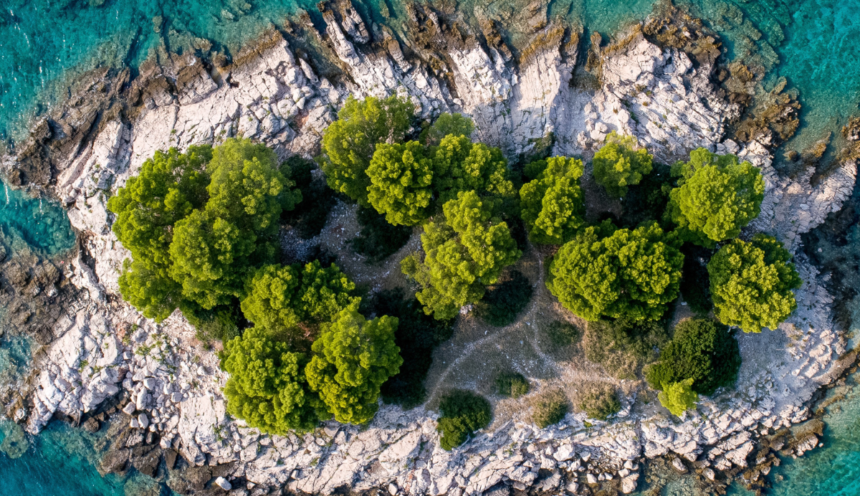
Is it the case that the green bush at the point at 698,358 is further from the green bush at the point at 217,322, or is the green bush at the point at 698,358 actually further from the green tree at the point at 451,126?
the green bush at the point at 217,322

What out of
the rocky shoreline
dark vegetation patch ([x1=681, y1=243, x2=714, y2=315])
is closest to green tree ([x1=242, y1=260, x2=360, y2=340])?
the rocky shoreline

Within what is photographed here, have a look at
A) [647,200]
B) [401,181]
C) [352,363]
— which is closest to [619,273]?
[647,200]

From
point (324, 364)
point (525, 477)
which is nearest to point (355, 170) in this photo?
point (324, 364)

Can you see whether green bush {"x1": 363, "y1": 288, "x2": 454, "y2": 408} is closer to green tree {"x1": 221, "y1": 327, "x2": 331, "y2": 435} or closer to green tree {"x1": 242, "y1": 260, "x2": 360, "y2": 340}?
green tree {"x1": 242, "y1": 260, "x2": 360, "y2": 340}

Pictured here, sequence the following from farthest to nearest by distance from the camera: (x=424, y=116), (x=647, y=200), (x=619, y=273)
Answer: (x=424, y=116) < (x=647, y=200) < (x=619, y=273)

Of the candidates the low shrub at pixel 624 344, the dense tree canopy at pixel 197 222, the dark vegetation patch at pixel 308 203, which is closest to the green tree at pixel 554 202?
the low shrub at pixel 624 344

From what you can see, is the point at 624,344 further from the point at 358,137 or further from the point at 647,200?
the point at 358,137

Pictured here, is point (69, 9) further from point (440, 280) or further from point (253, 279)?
point (440, 280)
